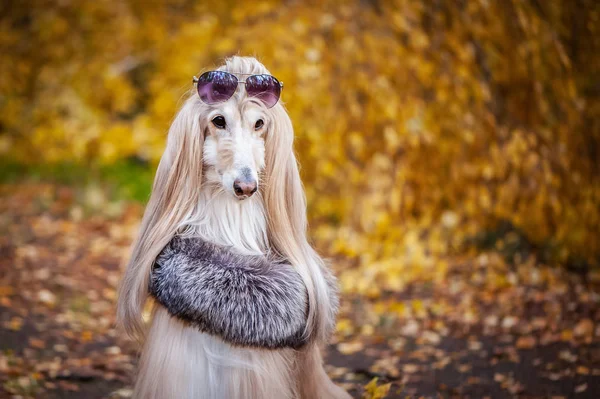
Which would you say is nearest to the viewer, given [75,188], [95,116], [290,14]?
[290,14]

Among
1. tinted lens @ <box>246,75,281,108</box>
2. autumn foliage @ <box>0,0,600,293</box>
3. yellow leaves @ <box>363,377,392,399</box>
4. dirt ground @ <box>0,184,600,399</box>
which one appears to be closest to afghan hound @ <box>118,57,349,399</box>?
tinted lens @ <box>246,75,281,108</box>

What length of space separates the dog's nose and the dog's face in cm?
1

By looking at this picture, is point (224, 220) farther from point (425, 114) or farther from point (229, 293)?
point (425, 114)

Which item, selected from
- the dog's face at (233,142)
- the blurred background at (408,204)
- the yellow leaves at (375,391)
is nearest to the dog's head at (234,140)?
the dog's face at (233,142)

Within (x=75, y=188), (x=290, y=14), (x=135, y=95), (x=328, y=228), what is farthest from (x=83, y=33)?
(x=328, y=228)

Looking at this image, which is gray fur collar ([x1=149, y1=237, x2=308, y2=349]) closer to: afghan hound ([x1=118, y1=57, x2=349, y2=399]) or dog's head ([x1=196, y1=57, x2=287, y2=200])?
afghan hound ([x1=118, y1=57, x2=349, y2=399])

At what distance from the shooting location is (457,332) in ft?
15.0

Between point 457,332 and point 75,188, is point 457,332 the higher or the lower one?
the lower one

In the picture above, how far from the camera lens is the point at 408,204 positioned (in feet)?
20.3

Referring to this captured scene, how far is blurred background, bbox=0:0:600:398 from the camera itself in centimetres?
406

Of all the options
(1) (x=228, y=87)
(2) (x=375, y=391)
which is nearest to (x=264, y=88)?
(1) (x=228, y=87)

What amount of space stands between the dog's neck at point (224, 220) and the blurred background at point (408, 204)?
100 centimetres

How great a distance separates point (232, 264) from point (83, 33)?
296 inches

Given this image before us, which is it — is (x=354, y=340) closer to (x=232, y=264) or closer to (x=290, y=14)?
(x=232, y=264)
